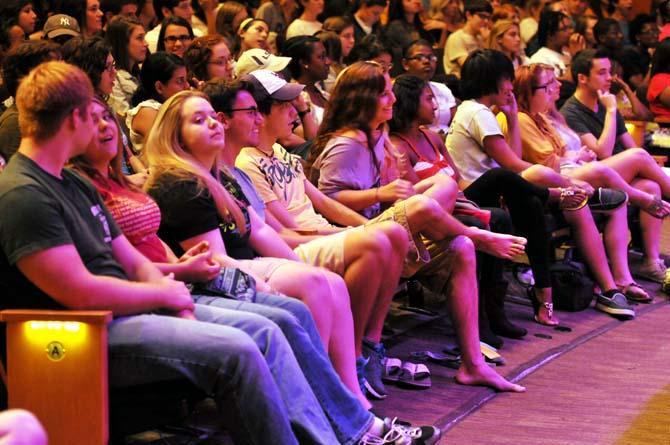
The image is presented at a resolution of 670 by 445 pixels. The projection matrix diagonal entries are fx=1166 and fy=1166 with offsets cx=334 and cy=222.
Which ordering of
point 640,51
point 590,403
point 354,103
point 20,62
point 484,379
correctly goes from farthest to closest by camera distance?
point 640,51 < point 354,103 < point 484,379 < point 590,403 < point 20,62

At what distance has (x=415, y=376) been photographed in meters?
4.20

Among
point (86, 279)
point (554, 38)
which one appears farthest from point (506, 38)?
point (86, 279)

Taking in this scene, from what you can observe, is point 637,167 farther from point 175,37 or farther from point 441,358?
point 175,37

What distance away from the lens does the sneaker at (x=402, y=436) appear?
10.7 ft

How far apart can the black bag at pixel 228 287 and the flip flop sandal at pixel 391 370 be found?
101 cm

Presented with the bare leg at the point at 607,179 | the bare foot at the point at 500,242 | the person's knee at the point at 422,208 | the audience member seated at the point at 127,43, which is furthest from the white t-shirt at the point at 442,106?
the person's knee at the point at 422,208

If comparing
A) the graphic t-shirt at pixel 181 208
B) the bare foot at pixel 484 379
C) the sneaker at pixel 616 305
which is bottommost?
the sneaker at pixel 616 305

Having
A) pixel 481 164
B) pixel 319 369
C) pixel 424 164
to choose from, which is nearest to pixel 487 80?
pixel 481 164

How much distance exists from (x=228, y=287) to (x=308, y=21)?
5.12 m

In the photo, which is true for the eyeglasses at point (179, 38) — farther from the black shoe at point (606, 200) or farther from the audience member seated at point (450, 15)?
the audience member seated at point (450, 15)

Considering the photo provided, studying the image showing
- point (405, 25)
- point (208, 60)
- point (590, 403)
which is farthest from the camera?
point (405, 25)

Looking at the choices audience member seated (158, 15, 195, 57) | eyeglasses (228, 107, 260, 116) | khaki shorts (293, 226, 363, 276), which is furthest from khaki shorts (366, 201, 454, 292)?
audience member seated (158, 15, 195, 57)

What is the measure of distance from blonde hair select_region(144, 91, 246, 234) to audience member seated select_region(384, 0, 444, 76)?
16.6 feet

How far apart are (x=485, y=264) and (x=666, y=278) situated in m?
1.48
